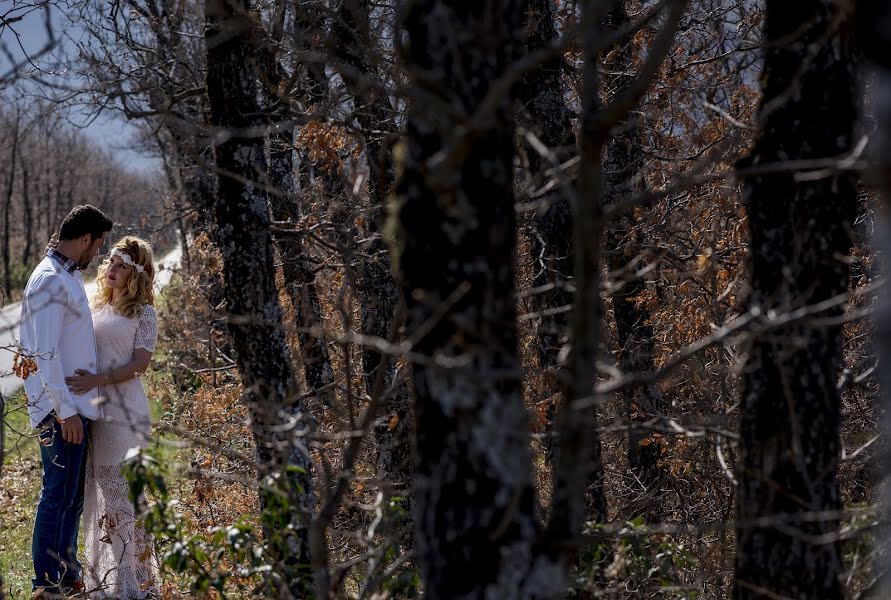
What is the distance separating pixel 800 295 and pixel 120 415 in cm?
402

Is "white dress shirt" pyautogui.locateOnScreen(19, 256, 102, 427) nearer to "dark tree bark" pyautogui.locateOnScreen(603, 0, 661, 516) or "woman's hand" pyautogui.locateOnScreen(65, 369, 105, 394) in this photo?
"woman's hand" pyautogui.locateOnScreen(65, 369, 105, 394)

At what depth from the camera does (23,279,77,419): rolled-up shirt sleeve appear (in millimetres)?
5227

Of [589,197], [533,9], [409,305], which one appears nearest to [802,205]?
[589,197]

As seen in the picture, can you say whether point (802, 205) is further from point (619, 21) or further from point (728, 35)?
point (619, 21)

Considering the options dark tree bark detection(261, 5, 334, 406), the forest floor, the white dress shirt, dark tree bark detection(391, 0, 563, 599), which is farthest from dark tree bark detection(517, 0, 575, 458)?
dark tree bark detection(391, 0, 563, 599)

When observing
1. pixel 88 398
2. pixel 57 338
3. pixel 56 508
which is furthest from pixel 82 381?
pixel 56 508

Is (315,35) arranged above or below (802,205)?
above

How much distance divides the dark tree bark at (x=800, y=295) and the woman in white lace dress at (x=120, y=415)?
11.9 feet

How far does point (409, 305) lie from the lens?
8.84ft

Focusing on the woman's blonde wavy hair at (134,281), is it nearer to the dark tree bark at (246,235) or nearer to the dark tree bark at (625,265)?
the dark tree bark at (246,235)

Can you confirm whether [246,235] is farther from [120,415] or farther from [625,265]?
[625,265]

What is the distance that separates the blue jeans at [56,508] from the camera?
211 inches

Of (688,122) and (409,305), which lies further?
(688,122)

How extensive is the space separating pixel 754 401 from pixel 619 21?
5378 millimetres
